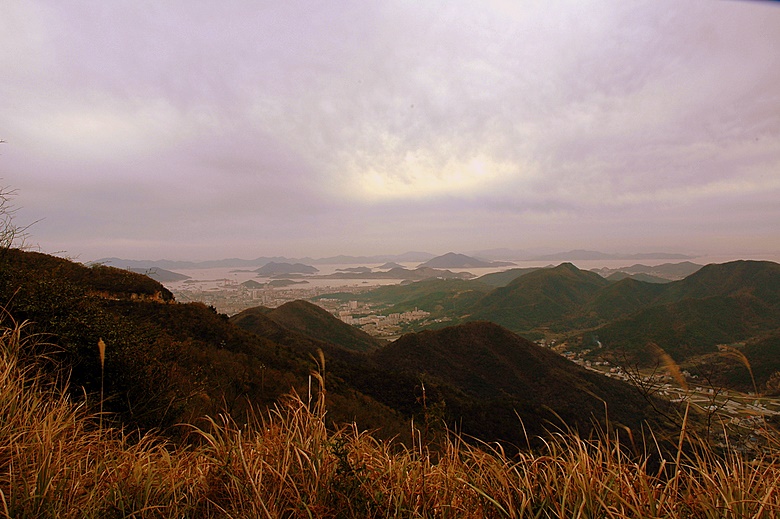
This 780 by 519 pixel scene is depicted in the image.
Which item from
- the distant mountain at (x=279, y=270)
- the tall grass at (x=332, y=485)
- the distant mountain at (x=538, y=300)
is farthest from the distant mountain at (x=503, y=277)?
the tall grass at (x=332, y=485)

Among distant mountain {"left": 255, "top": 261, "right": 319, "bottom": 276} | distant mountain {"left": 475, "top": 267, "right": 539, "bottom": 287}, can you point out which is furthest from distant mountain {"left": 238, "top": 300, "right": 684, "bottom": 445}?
distant mountain {"left": 475, "top": 267, "right": 539, "bottom": 287}

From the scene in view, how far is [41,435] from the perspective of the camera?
2467 millimetres

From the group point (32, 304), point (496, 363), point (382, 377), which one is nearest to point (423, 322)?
point (496, 363)

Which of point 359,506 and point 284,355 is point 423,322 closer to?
point 284,355

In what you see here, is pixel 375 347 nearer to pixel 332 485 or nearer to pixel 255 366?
pixel 255 366

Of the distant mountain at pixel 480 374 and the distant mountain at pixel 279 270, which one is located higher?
the distant mountain at pixel 279 270

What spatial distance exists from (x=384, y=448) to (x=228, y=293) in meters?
92.0

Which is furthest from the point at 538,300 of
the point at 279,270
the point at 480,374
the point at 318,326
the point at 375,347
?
the point at 279,270

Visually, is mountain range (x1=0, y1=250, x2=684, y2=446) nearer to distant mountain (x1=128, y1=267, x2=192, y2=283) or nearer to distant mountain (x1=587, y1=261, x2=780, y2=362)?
distant mountain (x1=128, y1=267, x2=192, y2=283)

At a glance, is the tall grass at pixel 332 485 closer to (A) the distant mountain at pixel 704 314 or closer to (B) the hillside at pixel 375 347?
(B) the hillside at pixel 375 347

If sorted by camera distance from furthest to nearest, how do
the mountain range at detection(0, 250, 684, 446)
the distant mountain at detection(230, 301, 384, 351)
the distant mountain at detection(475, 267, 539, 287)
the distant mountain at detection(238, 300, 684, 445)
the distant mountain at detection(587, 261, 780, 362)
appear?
the distant mountain at detection(475, 267, 539, 287) < the distant mountain at detection(587, 261, 780, 362) < the distant mountain at detection(230, 301, 384, 351) < the distant mountain at detection(238, 300, 684, 445) < the mountain range at detection(0, 250, 684, 446)

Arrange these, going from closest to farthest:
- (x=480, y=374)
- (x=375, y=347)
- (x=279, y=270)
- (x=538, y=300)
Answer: (x=480, y=374) → (x=375, y=347) → (x=538, y=300) → (x=279, y=270)

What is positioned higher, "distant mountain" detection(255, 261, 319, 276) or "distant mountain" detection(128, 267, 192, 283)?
"distant mountain" detection(128, 267, 192, 283)

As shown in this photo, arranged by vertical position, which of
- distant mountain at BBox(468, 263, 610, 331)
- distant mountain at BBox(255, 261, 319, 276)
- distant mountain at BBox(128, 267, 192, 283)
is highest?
distant mountain at BBox(128, 267, 192, 283)
